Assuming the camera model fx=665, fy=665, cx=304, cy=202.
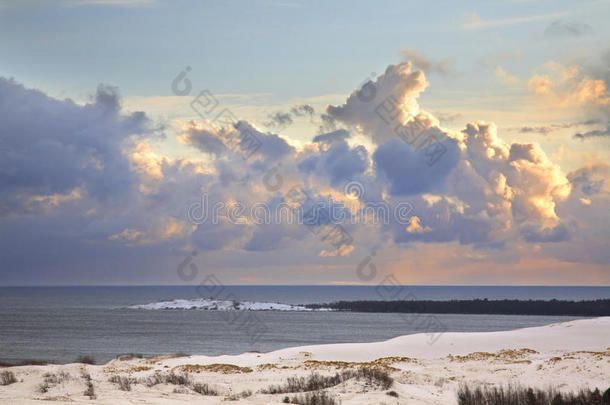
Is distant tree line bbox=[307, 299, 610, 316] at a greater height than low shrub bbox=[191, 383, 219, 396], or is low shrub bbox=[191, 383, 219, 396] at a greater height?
distant tree line bbox=[307, 299, 610, 316]

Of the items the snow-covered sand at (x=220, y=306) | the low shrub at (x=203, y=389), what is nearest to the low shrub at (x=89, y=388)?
the low shrub at (x=203, y=389)

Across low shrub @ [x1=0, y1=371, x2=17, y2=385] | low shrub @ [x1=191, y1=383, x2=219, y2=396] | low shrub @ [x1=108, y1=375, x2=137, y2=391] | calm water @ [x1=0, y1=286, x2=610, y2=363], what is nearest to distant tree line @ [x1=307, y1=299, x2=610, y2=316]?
calm water @ [x1=0, y1=286, x2=610, y2=363]

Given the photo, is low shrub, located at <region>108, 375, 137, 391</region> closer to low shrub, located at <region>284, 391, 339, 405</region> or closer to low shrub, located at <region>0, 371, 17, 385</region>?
low shrub, located at <region>0, 371, 17, 385</region>

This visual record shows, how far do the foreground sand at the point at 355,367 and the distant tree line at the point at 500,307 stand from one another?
6439 centimetres

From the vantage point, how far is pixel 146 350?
2089 inches

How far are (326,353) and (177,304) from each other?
3686 inches

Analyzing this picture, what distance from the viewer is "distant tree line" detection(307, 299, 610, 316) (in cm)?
10100

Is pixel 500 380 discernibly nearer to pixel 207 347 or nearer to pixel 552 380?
pixel 552 380

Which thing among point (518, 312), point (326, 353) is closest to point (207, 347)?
point (326, 353)

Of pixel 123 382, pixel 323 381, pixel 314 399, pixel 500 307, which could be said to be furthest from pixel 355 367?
pixel 500 307

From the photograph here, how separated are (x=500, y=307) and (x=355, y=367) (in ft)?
279

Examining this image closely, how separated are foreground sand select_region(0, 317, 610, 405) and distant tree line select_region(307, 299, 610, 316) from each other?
211ft

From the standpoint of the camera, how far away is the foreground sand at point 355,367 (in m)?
19.6

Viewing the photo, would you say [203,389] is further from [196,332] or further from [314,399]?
[196,332]
